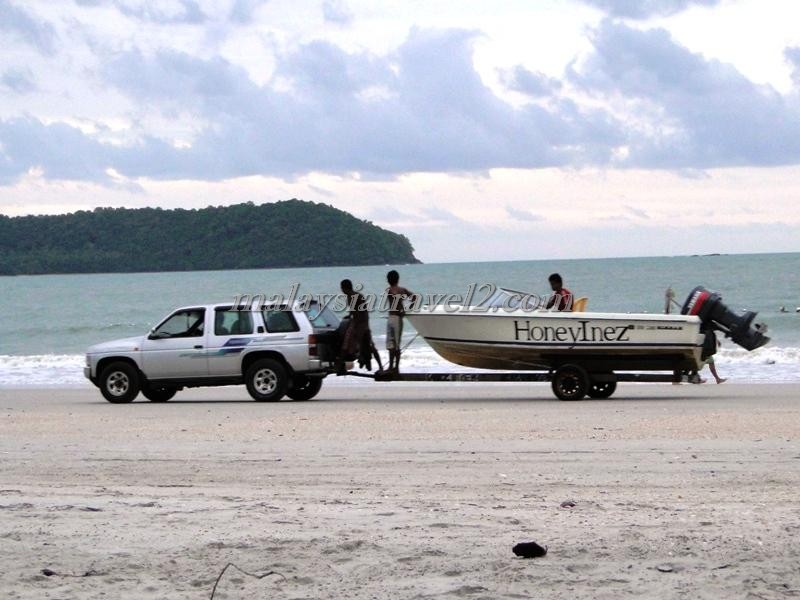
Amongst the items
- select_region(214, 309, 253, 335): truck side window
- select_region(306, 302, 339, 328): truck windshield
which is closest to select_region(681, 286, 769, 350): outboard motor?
select_region(306, 302, 339, 328): truck windshield

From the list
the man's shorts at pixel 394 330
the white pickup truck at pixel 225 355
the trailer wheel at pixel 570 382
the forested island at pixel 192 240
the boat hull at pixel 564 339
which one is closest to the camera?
the boat hull at pixel 564 339

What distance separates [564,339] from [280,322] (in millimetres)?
4273

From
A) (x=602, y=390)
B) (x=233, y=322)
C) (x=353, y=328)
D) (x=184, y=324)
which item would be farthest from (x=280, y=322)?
(x=602, y=390)

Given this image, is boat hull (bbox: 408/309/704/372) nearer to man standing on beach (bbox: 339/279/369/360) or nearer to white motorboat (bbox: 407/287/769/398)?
white motorboat (bbox: 407/287/769/398)

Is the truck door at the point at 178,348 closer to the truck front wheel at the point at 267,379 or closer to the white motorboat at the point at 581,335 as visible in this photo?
the truck front wheel at the point at 267,379

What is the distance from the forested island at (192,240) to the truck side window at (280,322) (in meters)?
111

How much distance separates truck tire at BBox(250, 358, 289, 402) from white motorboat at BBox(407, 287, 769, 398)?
219cm

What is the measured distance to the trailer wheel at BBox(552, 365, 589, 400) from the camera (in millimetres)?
17625

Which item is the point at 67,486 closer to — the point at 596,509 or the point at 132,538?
the point at 132,538

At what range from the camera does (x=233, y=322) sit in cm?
1867

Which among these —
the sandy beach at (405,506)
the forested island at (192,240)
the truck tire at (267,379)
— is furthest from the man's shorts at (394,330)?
the forested island at (192,240)

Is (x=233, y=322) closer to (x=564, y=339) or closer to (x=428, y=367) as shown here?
(x=564, y=339)

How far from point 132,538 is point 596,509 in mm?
3000

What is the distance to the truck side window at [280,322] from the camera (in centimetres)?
1833
